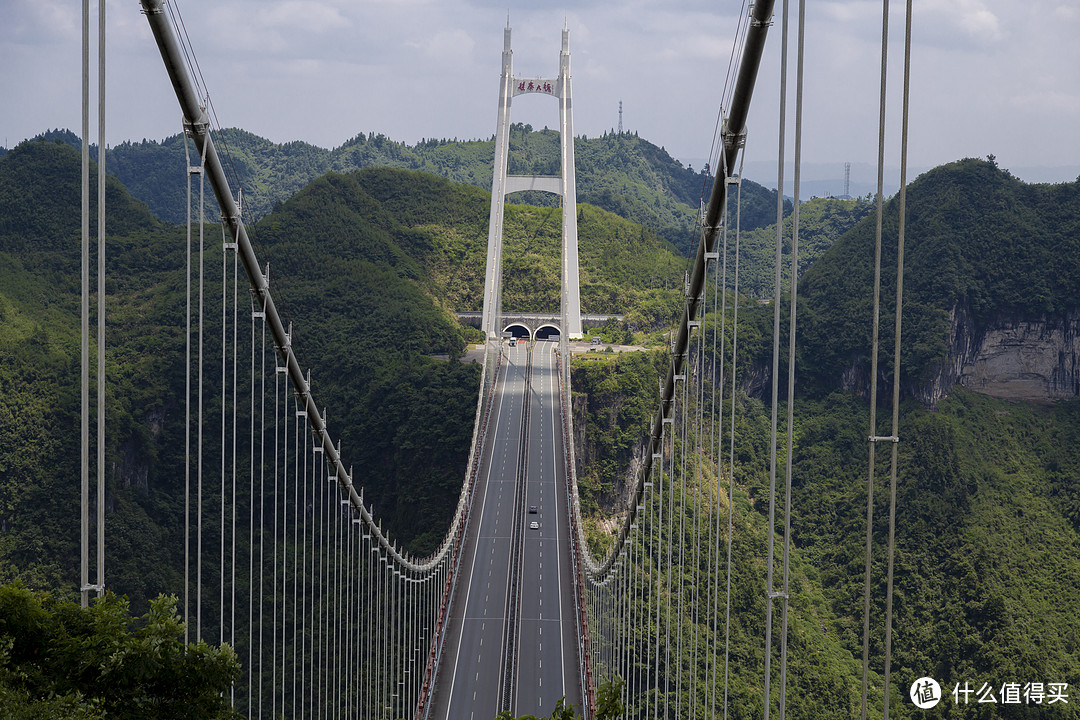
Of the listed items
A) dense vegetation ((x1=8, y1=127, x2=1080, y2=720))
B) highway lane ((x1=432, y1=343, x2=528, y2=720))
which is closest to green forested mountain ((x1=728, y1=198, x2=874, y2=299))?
dense vegetation ((x1=8, y1=127, x2=1080, y2=720))

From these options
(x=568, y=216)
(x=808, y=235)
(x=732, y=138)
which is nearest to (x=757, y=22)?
(x=732, y=138)

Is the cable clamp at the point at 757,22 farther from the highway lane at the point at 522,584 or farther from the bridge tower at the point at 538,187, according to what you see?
the bridge tower at the point at 538,187

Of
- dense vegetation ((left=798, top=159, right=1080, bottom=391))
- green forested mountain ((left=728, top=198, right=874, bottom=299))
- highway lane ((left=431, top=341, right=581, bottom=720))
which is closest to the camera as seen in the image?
highway lane ((left=431, top=341, right=581, bottom=720))

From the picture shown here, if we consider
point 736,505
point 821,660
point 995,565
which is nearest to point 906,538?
point 995,565

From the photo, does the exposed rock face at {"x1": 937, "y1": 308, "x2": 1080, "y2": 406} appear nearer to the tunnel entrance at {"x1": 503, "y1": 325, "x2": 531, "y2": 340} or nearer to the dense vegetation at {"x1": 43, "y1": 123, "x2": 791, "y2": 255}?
the tunnel entrance at {"x1": 503, "y1": 325, "x2": 531, "y2": 340}

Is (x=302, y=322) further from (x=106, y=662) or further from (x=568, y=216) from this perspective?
(x=106, y=662)

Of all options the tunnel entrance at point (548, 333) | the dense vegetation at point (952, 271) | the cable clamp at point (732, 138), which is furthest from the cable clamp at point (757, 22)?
the tunnel entrance at point (548, 333)

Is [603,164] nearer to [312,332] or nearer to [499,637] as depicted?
[312,332]
